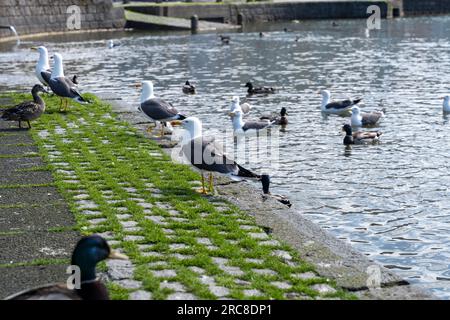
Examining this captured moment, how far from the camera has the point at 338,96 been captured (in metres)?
25.8

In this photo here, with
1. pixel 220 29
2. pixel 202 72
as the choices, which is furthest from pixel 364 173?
pixel 220 29

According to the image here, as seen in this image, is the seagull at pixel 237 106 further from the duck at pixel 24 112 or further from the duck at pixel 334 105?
the duck at pixel 24 112

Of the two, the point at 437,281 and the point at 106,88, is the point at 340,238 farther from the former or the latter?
the point at 106,88

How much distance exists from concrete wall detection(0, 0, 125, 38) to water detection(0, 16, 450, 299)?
2.73m

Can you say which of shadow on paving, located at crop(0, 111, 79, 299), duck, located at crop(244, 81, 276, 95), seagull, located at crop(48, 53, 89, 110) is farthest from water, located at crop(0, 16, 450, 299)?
shadow on paving, located at crop(0, 111, 79, 299)

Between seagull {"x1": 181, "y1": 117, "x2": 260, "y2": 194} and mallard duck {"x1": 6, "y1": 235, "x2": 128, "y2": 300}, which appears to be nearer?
mallard duck {"x1": 6, "y1": 235, "x2": 128, "y2": 300}

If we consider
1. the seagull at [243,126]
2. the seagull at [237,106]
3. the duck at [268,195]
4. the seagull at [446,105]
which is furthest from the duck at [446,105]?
the duck at [268,195]

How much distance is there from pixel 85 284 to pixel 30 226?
383cm

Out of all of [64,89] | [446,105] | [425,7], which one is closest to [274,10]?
[425,7]

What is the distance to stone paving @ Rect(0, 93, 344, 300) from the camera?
7.95 metres

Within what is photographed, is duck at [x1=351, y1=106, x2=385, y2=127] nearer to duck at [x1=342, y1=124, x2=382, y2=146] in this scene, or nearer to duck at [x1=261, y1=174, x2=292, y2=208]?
duck at [x1=342, y1=124, x2=382, y2=146]

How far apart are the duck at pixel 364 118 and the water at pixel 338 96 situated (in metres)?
0.31

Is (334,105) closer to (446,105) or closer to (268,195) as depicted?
(446,105)

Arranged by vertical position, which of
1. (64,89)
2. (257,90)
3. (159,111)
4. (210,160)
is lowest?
(210,160)
